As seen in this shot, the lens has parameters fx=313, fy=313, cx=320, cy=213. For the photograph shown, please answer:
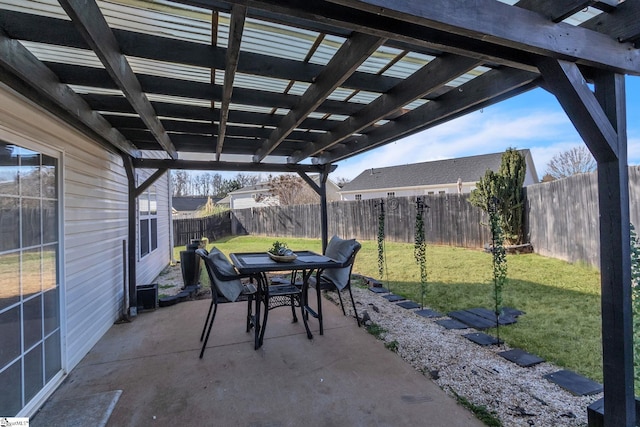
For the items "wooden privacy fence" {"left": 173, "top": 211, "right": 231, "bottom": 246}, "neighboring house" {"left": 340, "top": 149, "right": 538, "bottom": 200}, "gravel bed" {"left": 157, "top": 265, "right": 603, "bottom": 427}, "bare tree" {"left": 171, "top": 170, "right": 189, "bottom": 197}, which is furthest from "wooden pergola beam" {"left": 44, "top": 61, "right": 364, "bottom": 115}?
"bare tree" {"left": 171, "top": 170, "right": 189, "bottom": 197}

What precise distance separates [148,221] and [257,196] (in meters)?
16.2

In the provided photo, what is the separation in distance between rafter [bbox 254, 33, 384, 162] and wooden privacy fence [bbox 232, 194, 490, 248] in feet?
14.0

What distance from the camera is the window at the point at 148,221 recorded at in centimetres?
546

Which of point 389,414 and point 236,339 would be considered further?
point 236,339

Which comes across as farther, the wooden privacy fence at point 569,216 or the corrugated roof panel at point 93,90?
the wooden privacy fence at point 569,216

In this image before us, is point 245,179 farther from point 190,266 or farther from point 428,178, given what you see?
point 190,266

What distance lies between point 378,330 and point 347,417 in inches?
57.0

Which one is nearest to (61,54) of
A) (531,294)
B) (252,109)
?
(252,109)

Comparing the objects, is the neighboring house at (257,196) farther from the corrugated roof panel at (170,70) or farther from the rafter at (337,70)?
the corrugated roof panel at (170,70)

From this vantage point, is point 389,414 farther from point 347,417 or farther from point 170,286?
point 170,286

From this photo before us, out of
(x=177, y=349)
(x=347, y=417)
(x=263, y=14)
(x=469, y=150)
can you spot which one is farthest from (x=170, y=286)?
(x=469, y=150)

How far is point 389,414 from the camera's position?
206 cm

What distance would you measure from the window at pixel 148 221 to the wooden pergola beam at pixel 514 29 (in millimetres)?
5335

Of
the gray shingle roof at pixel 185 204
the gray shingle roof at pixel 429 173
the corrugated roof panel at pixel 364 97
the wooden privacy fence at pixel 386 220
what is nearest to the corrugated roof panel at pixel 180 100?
the corrugated roof panel at pixel 364 97
